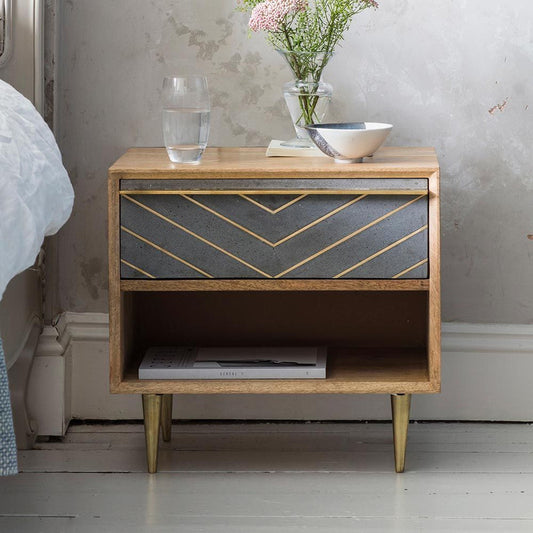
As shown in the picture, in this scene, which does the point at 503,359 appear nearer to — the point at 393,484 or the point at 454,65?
the point at 393,484

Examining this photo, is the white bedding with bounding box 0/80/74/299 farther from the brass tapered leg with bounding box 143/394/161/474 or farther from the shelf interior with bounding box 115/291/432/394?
the shelf interior with bounding box 115/291/432/394

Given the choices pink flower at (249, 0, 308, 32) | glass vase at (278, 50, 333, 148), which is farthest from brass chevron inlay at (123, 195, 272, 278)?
pink flower at (249, 0, 308, 32)

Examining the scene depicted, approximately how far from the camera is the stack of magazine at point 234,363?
6.33 feet

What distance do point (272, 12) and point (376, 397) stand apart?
91 cm

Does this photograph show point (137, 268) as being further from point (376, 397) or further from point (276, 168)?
point (376, 397)

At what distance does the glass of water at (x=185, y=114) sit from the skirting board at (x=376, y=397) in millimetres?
562

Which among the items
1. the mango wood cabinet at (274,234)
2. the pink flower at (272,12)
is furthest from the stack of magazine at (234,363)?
the pink flower at (272,12)

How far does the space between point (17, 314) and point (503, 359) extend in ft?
3.59

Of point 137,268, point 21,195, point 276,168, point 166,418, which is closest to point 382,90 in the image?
point 276,168

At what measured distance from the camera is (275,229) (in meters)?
1.84

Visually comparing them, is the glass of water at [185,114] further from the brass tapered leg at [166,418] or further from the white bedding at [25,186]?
the brass tapered leg at [166,418]

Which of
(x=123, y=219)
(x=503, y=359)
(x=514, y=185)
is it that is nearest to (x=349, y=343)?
(x=503, y=359)

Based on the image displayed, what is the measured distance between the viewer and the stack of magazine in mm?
1930

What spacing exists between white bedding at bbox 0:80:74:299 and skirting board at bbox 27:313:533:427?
59cm
